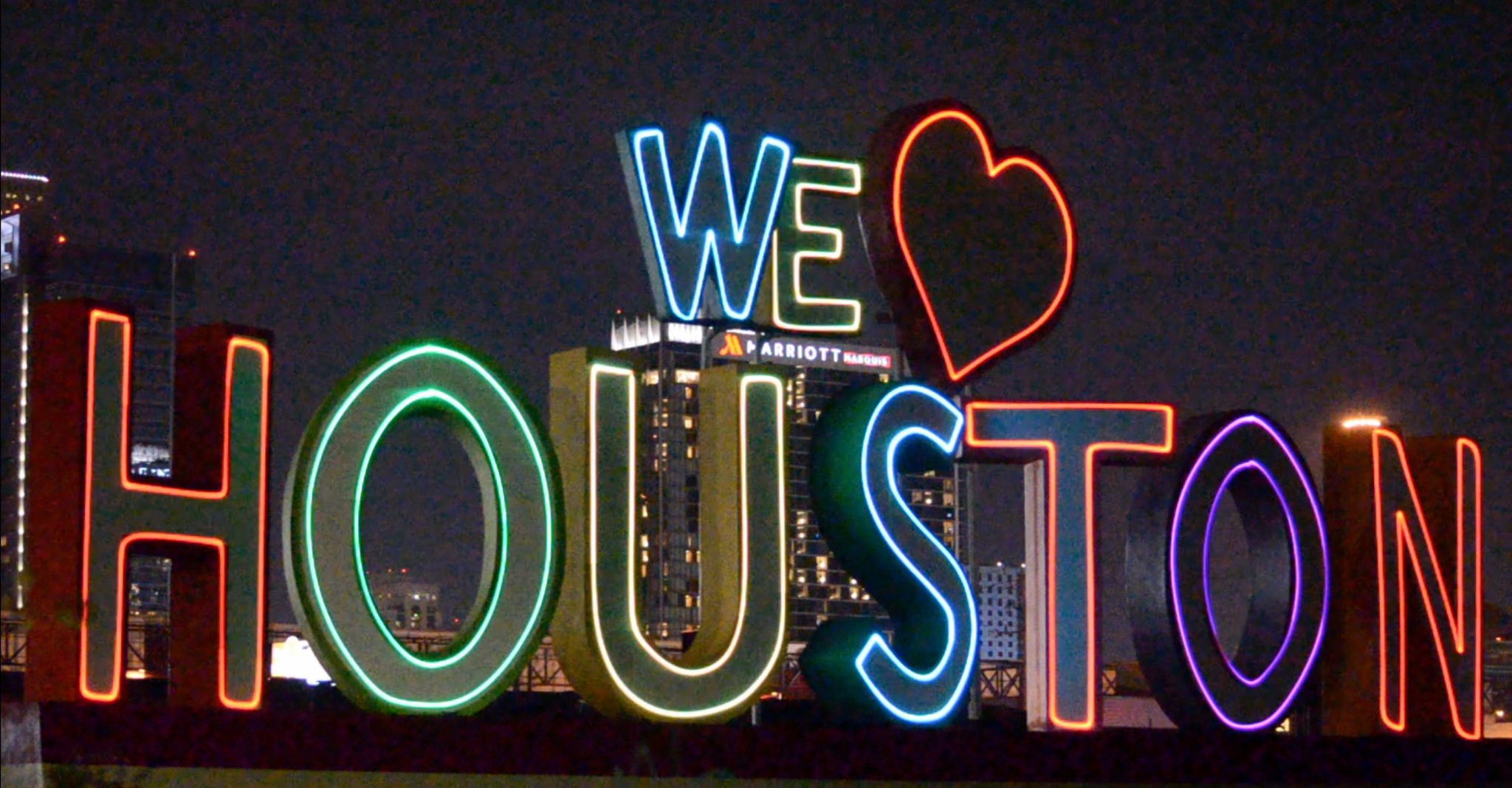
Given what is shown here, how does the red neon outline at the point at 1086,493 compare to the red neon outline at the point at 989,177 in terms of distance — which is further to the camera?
the red neon outline at the point at 989,177

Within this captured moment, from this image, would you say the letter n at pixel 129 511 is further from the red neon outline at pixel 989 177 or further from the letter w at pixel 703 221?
the red neon outline at pixel 989 177

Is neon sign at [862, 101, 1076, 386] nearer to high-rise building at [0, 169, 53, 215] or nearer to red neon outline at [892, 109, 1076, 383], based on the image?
red neon outline at [892, 109, 1076, 383]

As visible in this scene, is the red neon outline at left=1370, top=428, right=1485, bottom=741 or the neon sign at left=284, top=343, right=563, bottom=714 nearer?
the neon sign at left=284, top=343, right=563, bottom=714

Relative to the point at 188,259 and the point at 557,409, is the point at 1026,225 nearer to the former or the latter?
the point at 557,409

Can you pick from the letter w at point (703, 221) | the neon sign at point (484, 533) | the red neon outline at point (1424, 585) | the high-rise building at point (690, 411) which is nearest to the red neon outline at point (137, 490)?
the neon sign at point (484, 533)

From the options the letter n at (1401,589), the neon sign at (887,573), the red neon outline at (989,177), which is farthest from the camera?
the letter n at (1401,589)

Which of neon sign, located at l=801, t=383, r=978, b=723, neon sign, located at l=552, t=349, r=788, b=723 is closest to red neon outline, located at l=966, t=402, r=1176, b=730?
neon sign, located at l=801, t=383, r=978, b=723

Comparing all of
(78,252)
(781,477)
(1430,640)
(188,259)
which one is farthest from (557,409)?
(188,259)
